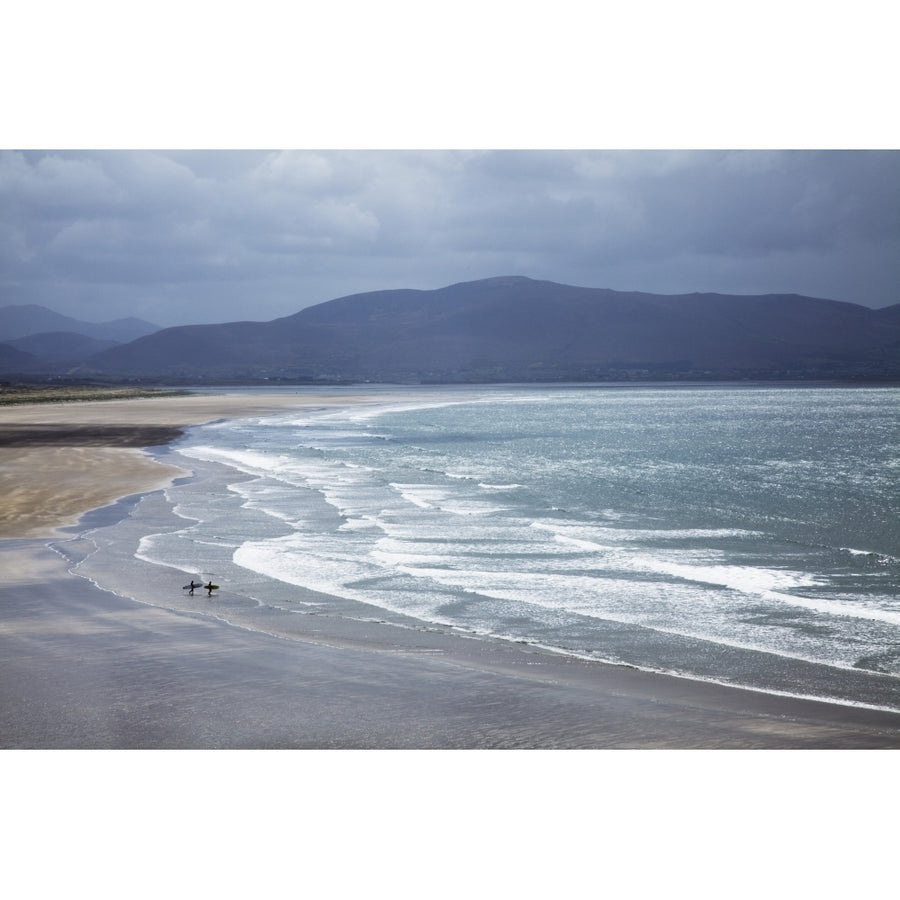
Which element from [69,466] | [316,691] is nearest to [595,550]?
[316,691]

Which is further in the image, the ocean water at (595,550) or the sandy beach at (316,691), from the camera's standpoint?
the ocean water at (595,550)

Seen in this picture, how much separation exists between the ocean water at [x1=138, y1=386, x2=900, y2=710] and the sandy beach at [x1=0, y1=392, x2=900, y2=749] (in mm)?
682

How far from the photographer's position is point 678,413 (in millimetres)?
75000

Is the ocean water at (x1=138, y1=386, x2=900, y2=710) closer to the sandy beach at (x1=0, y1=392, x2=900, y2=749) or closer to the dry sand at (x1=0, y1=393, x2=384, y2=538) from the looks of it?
the sandy beach at (x1=0, y1=392, x2=900, y2=749)

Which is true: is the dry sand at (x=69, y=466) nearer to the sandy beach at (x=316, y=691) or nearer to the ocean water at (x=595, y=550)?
the ocean water at (x=595, y=550)

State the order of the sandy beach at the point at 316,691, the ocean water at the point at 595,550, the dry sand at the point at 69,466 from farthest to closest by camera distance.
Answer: the dry sand at the point at 69,466 < the ocean water at the point at 595,550 < the sandy beach at the point at 316,691

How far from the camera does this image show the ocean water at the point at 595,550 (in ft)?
33.1

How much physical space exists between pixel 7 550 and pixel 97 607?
4813 mm

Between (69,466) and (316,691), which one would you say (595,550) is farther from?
(69,466)

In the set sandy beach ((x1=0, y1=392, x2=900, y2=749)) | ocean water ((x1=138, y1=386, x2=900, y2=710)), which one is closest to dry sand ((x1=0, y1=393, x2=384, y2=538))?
ocean water ((x1=138, y1=386, x2=900, y2=710))

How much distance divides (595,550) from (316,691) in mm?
8239

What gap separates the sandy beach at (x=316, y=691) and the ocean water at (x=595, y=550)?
0.68 m

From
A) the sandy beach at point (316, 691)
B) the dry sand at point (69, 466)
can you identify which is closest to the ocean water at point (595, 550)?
the sandy beach at point (316, 691)

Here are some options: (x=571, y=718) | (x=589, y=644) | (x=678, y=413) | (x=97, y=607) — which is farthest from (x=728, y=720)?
(x=678, y=413)
